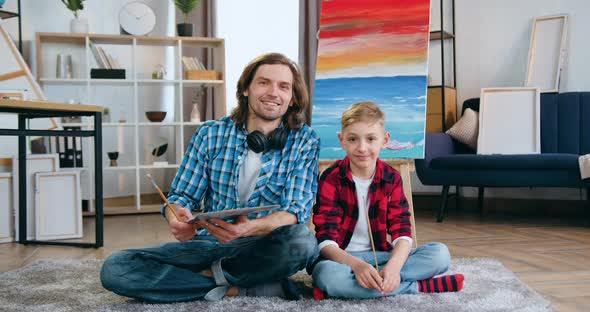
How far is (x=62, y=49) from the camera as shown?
4.19 metres

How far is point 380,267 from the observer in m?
1.72

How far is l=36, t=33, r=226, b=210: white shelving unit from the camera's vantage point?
400cm

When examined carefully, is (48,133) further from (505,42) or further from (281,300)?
(505,42)

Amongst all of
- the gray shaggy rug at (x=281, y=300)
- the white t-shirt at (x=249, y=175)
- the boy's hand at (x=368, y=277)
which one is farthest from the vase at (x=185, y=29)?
the boy's hand at (x=368, y=277)

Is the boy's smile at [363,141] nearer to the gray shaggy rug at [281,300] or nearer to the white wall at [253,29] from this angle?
the gray shaggy rug at [281,300]

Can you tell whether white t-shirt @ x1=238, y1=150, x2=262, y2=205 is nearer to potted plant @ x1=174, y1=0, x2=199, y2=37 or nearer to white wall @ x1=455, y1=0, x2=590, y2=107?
potted plant @ x1=174, y1=0, x2=199, y2=37

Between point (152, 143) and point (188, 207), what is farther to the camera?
point (152, 143)

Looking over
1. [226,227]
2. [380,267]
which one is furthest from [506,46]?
[226,227]

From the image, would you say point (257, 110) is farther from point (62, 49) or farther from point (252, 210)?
point (62, 49)

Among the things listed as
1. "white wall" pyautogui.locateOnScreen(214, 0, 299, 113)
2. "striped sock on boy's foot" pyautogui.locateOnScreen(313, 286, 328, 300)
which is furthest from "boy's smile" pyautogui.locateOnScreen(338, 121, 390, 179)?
"white wall" pyautogui.locateOnScreen(214, 0, 299, 113)

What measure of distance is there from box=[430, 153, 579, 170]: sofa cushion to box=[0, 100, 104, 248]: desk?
6.08 feet

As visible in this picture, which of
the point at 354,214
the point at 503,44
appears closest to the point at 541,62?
the point at 503,44

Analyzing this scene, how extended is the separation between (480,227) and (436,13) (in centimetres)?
174

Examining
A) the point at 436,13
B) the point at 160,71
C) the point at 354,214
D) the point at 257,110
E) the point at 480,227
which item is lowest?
the point at 480,227
